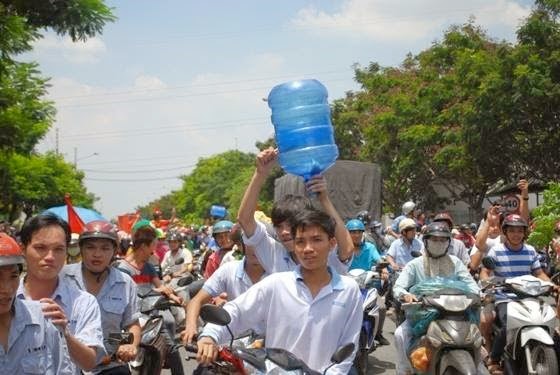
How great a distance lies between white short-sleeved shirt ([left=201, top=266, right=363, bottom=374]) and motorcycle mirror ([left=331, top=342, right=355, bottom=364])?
15 cm

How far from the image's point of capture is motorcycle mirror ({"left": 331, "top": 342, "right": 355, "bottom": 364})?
3230 mm

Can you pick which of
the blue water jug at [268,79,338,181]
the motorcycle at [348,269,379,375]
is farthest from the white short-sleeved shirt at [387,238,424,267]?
the blue water jug at [268,79,338,181]

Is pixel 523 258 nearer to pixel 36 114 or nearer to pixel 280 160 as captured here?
pixel 280 160

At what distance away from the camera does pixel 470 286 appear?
6.09 metres

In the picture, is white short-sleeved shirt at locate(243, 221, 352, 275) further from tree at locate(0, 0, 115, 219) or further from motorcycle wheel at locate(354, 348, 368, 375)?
tree at locate(0, 0, 115, 219)

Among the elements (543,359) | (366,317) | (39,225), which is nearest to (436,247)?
A: (366,317)

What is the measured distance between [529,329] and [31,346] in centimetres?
463

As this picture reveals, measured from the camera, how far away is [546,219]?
14328 millimetres

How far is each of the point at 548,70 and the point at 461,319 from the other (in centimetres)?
1907

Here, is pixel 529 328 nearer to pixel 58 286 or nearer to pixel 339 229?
pixel 339 229

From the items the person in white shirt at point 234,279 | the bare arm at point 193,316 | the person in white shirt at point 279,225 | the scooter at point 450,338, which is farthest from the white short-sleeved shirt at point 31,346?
the scooter at point 450,338

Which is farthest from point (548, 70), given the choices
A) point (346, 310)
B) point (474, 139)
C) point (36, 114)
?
point (346, 310)

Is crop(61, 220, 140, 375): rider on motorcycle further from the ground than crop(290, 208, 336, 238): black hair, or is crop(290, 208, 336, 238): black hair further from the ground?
crop(290, 208, 336, 238): black hair

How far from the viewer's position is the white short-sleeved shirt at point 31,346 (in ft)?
8.97
